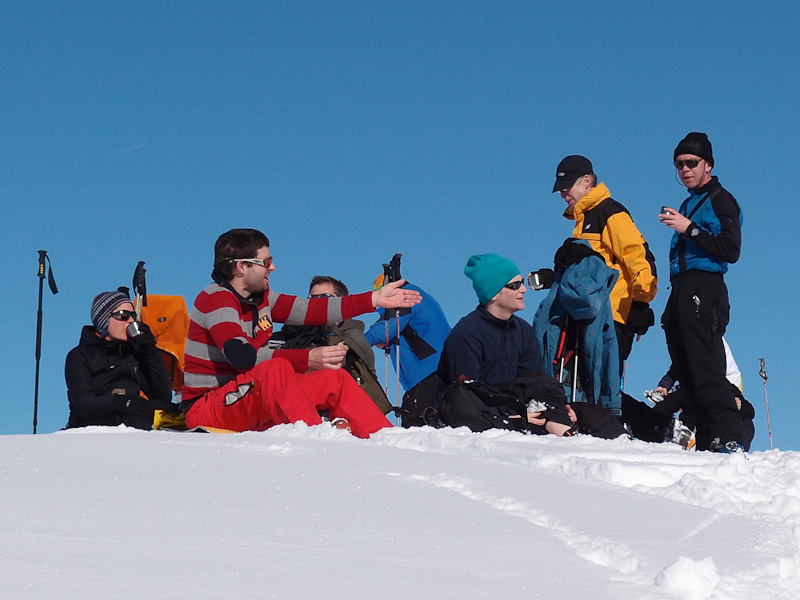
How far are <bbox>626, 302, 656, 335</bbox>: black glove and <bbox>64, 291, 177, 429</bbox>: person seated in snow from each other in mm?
3689

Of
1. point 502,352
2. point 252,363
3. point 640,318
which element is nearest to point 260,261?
point 252,363

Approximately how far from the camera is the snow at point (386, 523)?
2.56 metres

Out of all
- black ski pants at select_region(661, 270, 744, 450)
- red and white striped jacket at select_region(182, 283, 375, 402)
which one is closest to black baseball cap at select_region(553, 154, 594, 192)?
black ski pants at select_region(661, 270, 744, 450)

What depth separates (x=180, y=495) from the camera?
3527 mm

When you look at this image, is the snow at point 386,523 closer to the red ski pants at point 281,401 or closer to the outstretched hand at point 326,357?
the red ski pants at point 281,401

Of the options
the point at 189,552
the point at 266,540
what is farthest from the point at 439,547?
the point at 189,552

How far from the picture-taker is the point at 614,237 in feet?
25.1

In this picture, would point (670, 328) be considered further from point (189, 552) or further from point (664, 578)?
point (189, 552)

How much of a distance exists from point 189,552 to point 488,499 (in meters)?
1.35

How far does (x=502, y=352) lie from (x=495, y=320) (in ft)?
0.80

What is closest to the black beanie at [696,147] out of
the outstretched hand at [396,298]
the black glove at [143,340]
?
the outstretched hand at [396,298]

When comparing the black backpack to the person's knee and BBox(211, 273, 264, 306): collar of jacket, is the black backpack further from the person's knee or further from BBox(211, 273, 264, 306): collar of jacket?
BBox(211, 273, 264, 306): collar of jacket

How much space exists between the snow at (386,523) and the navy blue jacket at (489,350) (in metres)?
1.98

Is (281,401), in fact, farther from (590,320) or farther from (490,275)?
(590,320)
